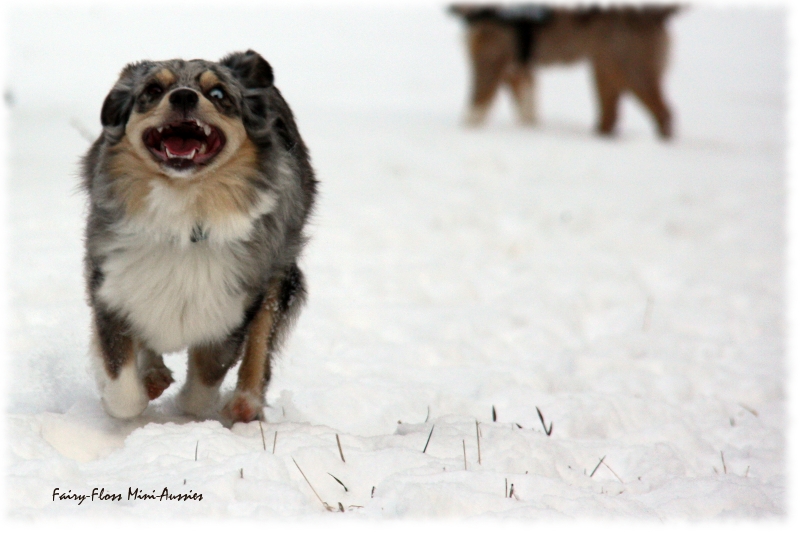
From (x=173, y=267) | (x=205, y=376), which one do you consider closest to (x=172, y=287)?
(x=173, y=267)

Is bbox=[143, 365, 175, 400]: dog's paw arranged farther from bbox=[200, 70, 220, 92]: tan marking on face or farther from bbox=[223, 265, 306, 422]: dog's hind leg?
bbox=[200, 70, 220, 92]: tan marking on face

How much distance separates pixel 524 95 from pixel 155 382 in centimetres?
894

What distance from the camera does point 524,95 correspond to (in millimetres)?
11578

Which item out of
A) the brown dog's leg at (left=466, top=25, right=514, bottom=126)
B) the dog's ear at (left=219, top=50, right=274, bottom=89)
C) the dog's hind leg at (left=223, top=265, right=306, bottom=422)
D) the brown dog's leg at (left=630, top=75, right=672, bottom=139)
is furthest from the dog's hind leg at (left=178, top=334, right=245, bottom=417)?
the brown dog's leg at (left=630, top=75, right=672, bottom=139)

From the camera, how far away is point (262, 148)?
329 centimetres

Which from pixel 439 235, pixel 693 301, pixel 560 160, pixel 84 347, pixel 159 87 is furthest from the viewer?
pixel 560 160

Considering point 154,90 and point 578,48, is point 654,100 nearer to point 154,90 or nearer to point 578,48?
point 578,48

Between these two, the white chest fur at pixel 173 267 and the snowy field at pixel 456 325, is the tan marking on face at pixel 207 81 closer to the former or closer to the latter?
the white chest fur at pixel 173 267

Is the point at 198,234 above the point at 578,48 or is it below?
above

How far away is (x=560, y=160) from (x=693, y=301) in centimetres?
387

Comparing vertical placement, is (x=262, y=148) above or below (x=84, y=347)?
above

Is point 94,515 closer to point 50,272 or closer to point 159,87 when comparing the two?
point 159,87

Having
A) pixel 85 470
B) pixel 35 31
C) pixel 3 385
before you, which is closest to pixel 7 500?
pixel 85 470

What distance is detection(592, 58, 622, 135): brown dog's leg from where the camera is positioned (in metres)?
11.0
